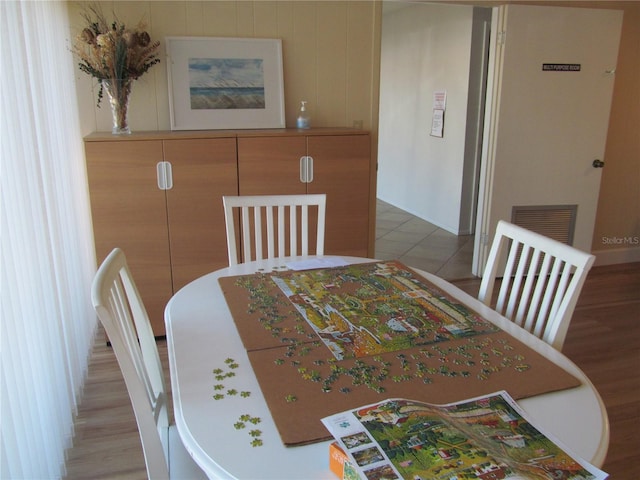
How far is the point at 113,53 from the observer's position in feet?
9.77

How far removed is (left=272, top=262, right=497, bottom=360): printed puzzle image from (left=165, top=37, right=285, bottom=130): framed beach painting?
179 cm

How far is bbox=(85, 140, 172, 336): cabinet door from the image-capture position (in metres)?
2.96

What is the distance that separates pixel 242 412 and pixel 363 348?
1.35ft

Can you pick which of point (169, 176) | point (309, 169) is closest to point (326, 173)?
point (309, 169)

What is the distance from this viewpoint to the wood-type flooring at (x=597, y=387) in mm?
2197

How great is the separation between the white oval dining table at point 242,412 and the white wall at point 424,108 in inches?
160

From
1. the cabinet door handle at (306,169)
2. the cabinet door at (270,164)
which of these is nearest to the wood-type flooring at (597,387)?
the cabinet door at (270,164)

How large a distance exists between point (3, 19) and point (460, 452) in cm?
190

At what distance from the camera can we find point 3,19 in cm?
178

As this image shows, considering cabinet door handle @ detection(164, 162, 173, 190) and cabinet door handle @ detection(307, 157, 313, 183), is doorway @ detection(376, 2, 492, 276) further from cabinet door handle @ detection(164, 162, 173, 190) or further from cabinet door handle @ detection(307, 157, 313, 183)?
cabinet door handle @ detection(164, 162, 173, 190)

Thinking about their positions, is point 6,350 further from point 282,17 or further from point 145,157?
point 282,17

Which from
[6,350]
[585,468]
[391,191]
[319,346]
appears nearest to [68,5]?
[6,350]

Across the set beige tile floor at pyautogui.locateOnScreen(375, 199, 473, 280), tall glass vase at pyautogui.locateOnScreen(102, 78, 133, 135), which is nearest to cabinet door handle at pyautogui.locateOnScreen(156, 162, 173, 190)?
tall glass vase at pyautogui.locateOnScreen(102, 78, 133, 135)

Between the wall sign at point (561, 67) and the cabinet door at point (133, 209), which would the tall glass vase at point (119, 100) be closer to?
the cabinet door at point (133, 209)
